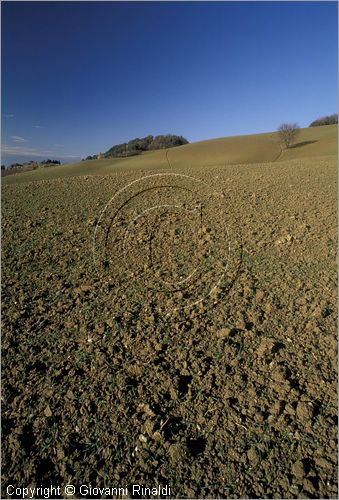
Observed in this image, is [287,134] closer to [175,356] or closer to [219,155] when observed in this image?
[219,155]

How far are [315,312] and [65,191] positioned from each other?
10.3 metres

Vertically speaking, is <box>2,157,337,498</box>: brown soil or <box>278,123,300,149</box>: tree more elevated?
<box>278,123,300,149</box>: tree

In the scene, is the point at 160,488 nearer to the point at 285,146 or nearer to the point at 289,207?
the point at 289,207

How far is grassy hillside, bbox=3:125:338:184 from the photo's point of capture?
3953cm

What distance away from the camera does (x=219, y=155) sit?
4375 cm

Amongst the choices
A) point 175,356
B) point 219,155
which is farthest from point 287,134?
point 175,356

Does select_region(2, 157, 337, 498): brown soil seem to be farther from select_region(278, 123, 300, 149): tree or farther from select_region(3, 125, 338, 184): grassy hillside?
select_region(278, 123, 300, 149): tree

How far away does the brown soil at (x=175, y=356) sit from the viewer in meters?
2.95

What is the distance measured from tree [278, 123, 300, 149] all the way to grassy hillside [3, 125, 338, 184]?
106cm

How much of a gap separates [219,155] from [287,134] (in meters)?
13.9

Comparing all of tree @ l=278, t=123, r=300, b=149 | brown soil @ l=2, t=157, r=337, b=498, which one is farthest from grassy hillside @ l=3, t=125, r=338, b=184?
brown soil @ l=2, t=157, r=337, b=498

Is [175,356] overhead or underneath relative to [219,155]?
underneath

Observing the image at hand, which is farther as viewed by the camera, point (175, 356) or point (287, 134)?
point (287, 134)

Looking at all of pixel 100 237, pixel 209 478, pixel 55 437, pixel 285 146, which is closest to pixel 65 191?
pixel 100 237
